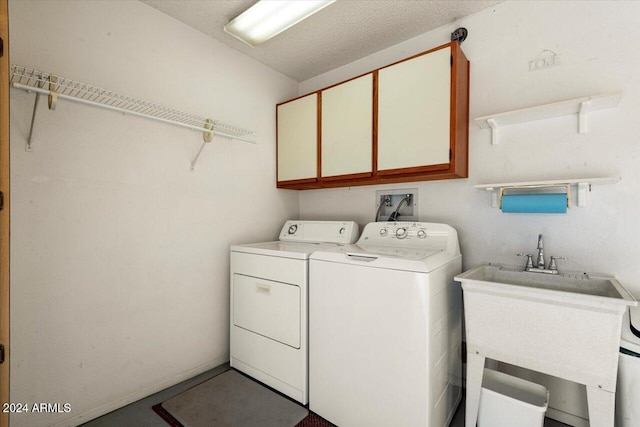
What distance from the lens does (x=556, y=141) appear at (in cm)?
174

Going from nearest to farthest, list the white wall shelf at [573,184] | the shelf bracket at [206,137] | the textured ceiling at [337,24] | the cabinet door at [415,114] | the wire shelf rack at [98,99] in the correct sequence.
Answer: the wire shelf rack at [98,99] → the white wall shelf at [573,184] → the cabinet door at [415,114] → the textured ceiling at [337,24] → the shelf bracket at [206,137]

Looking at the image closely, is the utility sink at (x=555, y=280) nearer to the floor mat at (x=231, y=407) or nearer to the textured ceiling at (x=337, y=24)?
the floor mat at (x=231, y=407)

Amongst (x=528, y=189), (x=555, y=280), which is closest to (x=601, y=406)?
(x=555, y=280)

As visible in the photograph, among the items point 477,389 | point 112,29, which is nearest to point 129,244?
point 112,29

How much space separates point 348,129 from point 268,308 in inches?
58.3

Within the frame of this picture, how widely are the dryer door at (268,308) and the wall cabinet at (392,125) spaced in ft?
3.21

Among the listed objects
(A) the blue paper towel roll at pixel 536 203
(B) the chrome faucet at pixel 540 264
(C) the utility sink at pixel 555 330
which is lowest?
(C) the utility sink at pixel 555 330

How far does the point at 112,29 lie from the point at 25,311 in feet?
5.57

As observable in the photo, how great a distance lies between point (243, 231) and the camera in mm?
2529

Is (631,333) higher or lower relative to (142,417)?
higher

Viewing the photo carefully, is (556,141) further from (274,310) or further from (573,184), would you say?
(274,310)

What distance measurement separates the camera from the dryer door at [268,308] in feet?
6.22

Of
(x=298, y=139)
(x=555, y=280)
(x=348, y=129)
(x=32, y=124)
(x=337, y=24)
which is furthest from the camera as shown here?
(x=298, y=139)

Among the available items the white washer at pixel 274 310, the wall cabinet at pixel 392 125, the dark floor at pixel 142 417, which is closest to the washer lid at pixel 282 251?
the white washer at pixel 274 310
